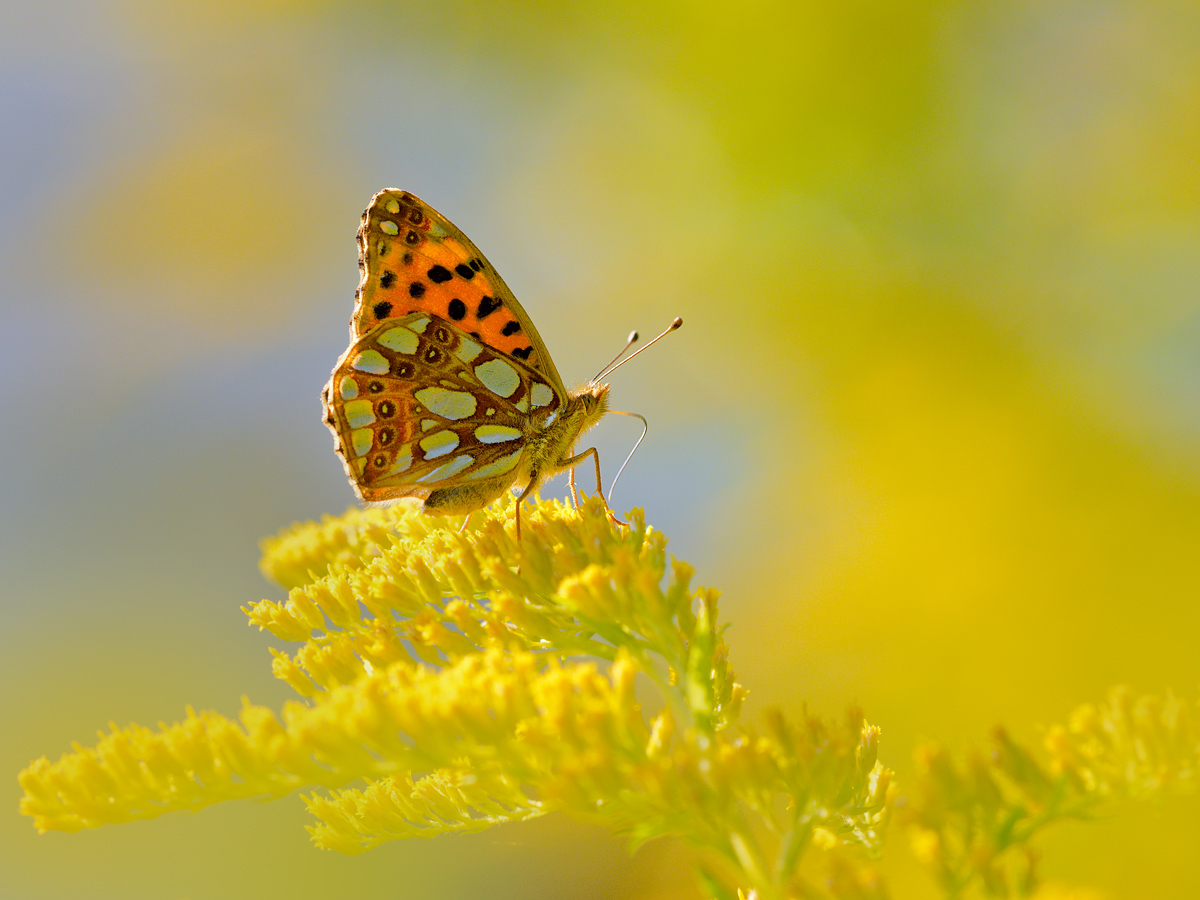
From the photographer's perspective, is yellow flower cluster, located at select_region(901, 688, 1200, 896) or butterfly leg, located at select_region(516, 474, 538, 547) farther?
butterfly leg, located at select_region(516, 474, 538, 547)

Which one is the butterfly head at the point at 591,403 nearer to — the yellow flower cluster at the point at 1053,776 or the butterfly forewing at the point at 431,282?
the butterfly forewing at the point at 431,282

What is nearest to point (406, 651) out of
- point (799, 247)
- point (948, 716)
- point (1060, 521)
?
point (948, 716)

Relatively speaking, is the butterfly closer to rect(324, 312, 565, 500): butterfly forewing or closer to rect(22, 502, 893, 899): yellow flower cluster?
rect(324, 312, 565, 500): butterfly forewing

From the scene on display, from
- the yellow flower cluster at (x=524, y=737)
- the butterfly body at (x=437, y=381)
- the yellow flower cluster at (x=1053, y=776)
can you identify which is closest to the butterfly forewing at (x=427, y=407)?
the butterfly body at (x=437, y=381)

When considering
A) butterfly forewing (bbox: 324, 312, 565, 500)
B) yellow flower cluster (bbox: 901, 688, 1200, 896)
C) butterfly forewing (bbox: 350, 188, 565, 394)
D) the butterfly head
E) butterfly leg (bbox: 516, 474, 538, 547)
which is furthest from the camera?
the butterfly head

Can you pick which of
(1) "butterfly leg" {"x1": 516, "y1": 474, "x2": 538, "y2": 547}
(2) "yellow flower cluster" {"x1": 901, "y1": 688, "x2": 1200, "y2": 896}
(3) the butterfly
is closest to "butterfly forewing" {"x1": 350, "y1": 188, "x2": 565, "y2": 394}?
(3) the butterfly

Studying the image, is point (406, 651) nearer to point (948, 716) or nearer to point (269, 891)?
point (948, 716)

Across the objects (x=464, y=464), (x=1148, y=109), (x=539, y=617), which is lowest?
(x=539, y=617)
